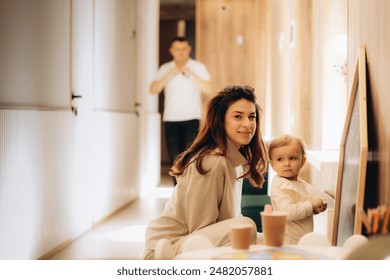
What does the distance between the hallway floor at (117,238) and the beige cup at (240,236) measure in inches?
59.9

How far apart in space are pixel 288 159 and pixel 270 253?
2.01ft

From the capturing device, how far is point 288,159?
1861mm

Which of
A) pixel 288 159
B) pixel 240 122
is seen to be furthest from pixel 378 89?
pixel 240 122

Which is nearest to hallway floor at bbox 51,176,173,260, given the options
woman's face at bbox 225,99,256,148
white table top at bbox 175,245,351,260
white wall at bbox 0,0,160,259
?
white wall at bbox 0,0,160,259

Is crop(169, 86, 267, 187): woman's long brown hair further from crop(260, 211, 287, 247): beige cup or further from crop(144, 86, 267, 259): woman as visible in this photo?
crop(260, 211, 287, 247): beige cup

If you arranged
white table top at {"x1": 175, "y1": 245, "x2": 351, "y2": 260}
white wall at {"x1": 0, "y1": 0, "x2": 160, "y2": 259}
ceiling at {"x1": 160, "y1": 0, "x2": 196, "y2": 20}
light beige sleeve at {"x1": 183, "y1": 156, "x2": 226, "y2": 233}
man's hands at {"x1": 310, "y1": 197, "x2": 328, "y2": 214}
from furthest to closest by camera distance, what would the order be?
ceiling at {"x1": 160, "y1": 0, "x2": 196, "y2": 20} → white wall at {"x1": 0, "y1": 0, "x2": 160, "y2": 259} → man's hands at {"x1": 310, "y1": 197, "x2": 328, "y2": 214} → light beige sleeve at {"x1": 183, "y1": 156, "x2": 226, "y2": 233} → white table top at {"x1": 175, "y1": 245, "x2": 351, "y2": 260}

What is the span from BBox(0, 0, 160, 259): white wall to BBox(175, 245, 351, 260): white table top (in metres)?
1.19

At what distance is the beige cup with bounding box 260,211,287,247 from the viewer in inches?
51.3

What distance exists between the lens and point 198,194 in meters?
1.57

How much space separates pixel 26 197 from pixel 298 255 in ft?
5.13

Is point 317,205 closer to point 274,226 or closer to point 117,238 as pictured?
point 274,226

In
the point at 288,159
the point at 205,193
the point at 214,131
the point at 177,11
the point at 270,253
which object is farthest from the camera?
the point at 177,11

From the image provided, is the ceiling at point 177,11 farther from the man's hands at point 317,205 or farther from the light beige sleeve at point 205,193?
the light beige sleeve at point 205,193
